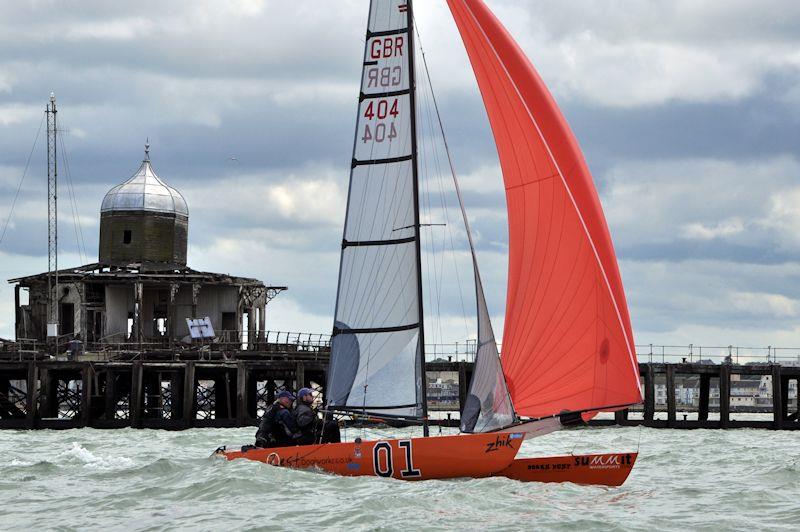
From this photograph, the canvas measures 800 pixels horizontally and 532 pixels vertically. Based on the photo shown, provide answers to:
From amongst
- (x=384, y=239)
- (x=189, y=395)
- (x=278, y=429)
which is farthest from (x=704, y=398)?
(x=384, y=239)

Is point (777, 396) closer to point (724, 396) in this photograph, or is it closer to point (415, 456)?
point (724, 396)

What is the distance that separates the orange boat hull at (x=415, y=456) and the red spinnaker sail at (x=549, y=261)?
1130 millimetres

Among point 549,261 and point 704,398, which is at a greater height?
point 549,261

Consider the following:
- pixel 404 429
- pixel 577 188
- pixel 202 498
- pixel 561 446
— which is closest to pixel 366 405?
pixel 202 498

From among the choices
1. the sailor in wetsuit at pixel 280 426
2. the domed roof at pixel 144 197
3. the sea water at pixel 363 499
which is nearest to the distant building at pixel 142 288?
the domed roof at pixel 144 197

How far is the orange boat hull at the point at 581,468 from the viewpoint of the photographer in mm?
24906

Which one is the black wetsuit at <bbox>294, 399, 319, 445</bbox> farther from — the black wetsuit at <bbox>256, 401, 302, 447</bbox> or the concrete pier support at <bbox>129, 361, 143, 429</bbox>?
the concrete pier support at <bbox>129, 361, 143, 429</bbox>

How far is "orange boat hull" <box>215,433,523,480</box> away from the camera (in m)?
24.4

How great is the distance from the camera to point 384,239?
26.7 meters

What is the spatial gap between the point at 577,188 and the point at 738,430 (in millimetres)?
28190

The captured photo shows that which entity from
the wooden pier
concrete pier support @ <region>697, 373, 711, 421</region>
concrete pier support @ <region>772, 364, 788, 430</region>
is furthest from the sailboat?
concrete pier support @ <region>697, 373, 711, 421</region>

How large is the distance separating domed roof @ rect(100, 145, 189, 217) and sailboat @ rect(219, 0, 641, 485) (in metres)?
37.0

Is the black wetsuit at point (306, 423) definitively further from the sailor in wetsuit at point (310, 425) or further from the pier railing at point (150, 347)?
the pier railing at point (150, 347)

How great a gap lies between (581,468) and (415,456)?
2974mm
